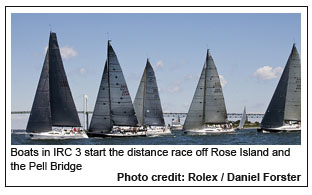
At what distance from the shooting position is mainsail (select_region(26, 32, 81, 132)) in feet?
140

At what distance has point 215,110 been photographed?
53719 mm

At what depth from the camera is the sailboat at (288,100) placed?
179 feet

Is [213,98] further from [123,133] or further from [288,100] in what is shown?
[123,133]

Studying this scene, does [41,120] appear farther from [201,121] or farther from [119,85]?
[201,121]

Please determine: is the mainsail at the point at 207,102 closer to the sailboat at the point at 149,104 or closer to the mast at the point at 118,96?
the sailboat at the point at 149,104

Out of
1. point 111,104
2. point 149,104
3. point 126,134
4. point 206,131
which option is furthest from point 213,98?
point 111,104

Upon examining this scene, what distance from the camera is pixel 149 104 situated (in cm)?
5862

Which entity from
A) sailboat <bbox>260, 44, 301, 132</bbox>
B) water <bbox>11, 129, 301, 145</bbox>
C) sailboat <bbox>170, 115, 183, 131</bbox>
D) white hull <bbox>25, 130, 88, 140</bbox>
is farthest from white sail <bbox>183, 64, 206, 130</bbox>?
sailboat <bbox>170, 115, 183, 131</bbox>

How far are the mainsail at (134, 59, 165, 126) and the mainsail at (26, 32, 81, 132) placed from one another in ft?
46.5

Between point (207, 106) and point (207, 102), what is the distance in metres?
0.40

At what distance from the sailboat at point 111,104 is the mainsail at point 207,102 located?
729cm

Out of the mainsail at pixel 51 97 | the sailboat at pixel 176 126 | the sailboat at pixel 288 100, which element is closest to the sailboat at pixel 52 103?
the mainsail at pixel 51 97

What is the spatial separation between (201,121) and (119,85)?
33.4ft

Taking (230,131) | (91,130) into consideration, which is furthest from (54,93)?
(230,131)
